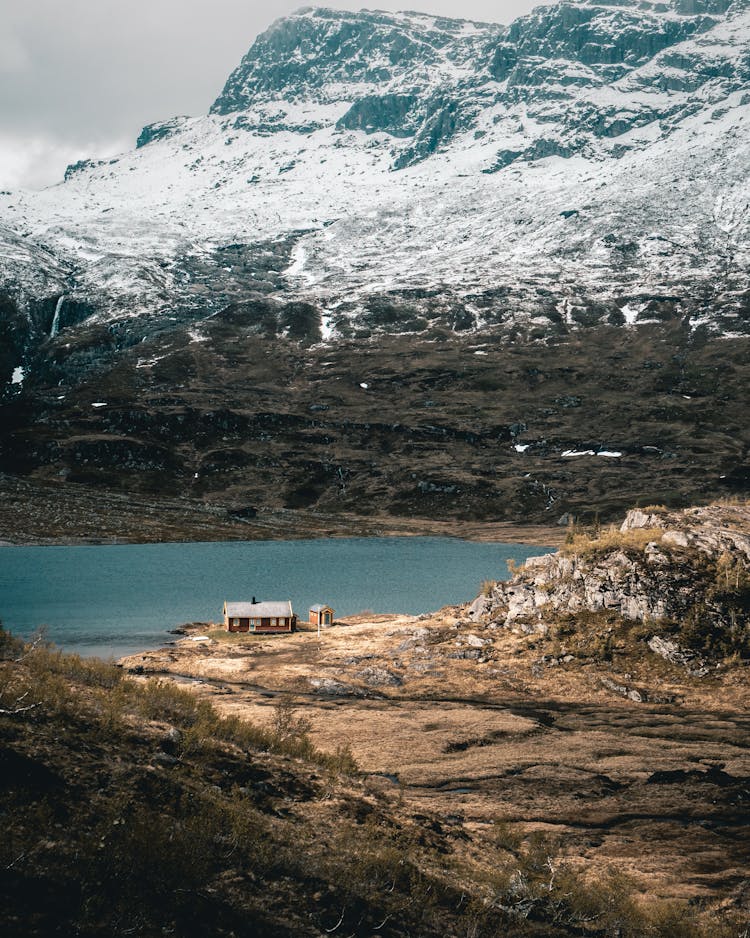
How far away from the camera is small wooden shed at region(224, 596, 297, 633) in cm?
7081

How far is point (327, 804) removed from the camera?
2069cm

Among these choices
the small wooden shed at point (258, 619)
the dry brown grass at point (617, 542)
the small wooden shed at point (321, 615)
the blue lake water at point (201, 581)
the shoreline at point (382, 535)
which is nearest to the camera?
the dry brown grass at point (617, 542)

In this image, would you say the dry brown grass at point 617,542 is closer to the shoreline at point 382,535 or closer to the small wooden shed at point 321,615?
the small wooden shed at point 321,615

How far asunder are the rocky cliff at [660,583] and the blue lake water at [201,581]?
33.6 meters

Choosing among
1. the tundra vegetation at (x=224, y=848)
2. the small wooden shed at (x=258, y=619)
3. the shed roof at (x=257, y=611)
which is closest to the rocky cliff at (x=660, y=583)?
the small wooden shed at (x=258, y=619)

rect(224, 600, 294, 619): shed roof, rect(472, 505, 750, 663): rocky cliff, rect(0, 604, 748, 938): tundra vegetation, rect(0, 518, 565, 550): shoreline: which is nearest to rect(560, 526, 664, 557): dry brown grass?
rect(472, 505, 750, 663): rocky cliff

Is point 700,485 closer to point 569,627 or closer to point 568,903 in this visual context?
point 569,627

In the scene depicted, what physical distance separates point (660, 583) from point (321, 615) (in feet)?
115

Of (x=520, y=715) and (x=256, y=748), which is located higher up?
(x=256, y=748)

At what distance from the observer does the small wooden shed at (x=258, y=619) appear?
70812 mm

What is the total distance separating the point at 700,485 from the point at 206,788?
188931 mm

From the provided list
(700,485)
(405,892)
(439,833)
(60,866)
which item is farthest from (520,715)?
A: (700,485)

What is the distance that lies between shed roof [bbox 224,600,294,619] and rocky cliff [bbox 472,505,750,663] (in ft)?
72.2

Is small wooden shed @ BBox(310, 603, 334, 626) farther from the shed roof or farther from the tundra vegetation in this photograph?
the tundra vegetation
